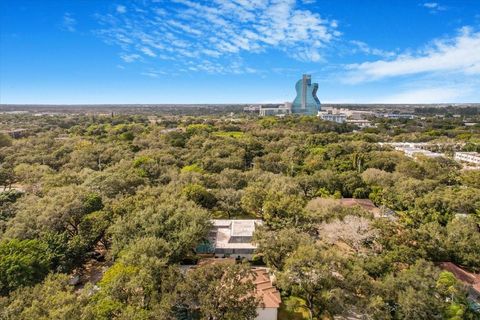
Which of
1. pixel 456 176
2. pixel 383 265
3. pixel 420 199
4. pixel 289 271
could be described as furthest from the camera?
pixel 456 176

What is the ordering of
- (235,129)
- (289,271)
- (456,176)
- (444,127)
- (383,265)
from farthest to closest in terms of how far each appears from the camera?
(444,127) < (235,129) < (456,176) < (383,265) < (289,271)

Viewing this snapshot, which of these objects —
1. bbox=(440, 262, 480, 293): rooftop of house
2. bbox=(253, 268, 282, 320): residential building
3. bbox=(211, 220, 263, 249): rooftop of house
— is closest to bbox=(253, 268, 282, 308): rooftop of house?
bbox=(253, 268, 282, 320): residential building

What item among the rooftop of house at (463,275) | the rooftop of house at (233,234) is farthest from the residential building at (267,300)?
the rooftop of house at (463,275)

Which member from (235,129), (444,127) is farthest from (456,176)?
(444,127)

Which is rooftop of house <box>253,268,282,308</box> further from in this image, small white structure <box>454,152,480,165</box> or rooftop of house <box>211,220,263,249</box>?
small white structure <box>454,152,480,165</box>

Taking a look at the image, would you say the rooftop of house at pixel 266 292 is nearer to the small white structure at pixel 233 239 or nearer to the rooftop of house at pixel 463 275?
the small white structure at pixel 233 239

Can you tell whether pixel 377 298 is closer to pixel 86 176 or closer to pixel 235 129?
pixel 86 176
